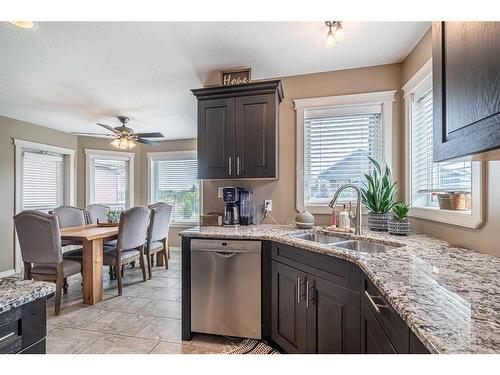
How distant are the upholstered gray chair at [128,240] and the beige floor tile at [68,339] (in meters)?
0.85

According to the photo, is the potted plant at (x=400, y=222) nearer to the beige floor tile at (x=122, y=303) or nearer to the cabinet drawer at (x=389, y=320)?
the cabinet drawer at (x=389, y=320)

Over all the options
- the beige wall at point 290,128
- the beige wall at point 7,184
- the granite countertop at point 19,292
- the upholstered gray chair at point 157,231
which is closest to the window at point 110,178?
the beige wall at point 7,184

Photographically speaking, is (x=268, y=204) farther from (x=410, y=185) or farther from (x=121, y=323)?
(x=121, y=323)

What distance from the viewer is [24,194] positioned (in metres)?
4.33

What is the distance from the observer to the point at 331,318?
4.66 feet

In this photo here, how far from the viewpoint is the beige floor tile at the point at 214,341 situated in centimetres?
202

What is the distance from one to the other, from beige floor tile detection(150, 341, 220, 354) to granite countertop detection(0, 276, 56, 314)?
140cm

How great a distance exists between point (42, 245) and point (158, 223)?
1514 millimetres

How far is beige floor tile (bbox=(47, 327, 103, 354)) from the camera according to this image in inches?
79.0

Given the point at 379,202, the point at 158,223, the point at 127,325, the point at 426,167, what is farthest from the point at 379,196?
the point at 158,223

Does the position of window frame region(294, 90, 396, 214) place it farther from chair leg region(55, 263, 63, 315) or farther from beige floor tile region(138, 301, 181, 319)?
chair leg region(55, 263, 63, 315)
